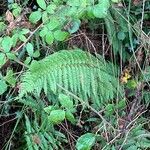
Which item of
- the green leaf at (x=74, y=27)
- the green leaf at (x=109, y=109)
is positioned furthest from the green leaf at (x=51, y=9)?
the green leaf at (x=109, y=109)

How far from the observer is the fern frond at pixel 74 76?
1.63 metres

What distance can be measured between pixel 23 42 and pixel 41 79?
340mm

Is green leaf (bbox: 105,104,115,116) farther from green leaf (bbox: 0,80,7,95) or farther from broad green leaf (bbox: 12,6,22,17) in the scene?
broad green leaf (bbox: 12,6,22,17)

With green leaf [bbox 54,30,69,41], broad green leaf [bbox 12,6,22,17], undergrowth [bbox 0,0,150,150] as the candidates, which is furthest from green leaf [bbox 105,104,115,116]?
broad green leaf [bbox 12,6,22,17]

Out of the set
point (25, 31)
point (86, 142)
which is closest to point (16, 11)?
point (25, 31)

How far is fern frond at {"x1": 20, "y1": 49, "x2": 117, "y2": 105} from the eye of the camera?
5.36ft

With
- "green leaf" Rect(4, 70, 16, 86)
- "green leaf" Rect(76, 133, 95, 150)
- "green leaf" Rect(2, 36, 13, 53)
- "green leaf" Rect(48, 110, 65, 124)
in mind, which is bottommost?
"green leaf" Rect(76, 133, 95, 150)

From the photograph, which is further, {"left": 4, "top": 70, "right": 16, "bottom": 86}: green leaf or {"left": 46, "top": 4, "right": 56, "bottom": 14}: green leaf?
{"left": 46, "top": 4, "right": 56, "bottom": 14}: green leaf

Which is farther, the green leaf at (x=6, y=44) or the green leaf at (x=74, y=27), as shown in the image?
the green leaf at (x=74, y=27)

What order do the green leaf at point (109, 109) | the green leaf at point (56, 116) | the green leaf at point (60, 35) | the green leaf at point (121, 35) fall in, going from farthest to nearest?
the green leaf at point (121, 35) → the green leaf at point (60, 35) → the green leaf at point (109, 109) → the green leaf at point (56, 116)

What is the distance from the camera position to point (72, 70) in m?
1.72

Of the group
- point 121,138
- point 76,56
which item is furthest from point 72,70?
point 121,138

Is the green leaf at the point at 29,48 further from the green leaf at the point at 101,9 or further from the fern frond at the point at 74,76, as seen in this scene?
the green leaf at the point at 101,9

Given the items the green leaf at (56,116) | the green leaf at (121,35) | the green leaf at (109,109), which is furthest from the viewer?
Result: the green leaf at (121,35)
